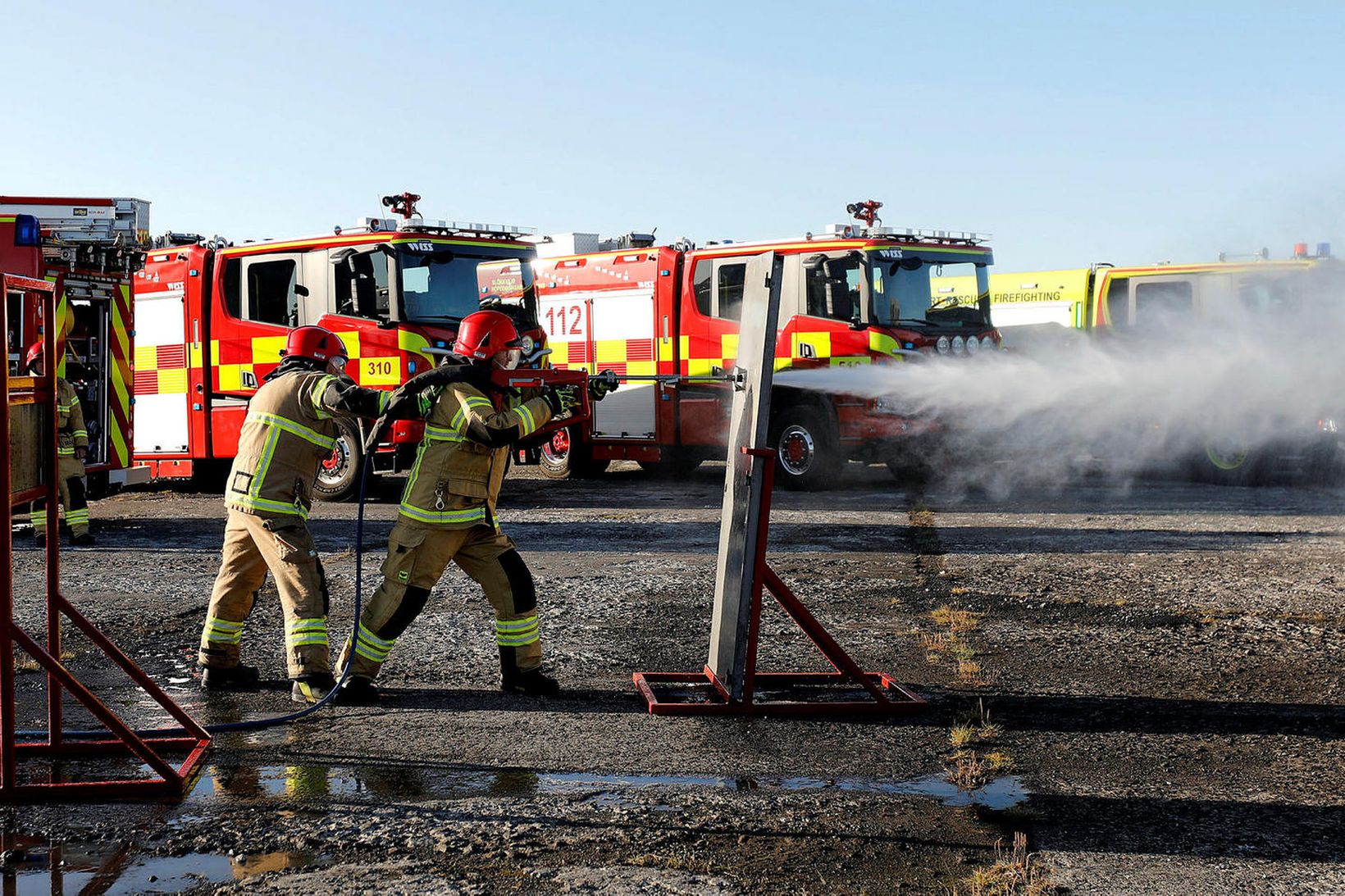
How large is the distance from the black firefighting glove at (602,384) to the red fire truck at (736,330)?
6.00 metres

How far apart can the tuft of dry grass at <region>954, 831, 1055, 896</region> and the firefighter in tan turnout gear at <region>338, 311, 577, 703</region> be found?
251 centimetres

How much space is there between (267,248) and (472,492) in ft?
29.3

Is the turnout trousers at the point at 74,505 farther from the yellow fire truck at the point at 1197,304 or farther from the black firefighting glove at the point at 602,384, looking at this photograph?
the yellow fire truck at the point at 1197,304

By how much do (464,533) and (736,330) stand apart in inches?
365

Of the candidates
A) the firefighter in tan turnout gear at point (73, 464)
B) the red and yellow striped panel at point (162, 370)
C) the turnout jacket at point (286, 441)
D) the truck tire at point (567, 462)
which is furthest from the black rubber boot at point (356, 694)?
the truck tire at point (567, 462)

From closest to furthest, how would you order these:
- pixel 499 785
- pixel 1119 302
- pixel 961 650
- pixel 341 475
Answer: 1. pixel 499 785
2. pixel 961 650
3. pixel 341 475
4. pixel 1119 302

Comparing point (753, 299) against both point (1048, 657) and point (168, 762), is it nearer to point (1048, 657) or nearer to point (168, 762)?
point (1048, 657)

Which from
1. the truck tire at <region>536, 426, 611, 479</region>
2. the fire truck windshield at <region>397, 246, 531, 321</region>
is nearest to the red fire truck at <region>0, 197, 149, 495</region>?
the fire truck windshield at <region>397, 246, 531, 321</region>

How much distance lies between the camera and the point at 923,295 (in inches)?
546

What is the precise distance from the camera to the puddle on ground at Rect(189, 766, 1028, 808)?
4.40m

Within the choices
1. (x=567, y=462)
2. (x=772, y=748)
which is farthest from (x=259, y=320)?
(x=772, y=748)

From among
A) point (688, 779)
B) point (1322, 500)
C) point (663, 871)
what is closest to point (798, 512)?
point (1322, 500)

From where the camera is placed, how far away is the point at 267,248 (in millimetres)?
13641

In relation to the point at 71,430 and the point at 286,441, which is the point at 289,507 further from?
the point at 71,430
